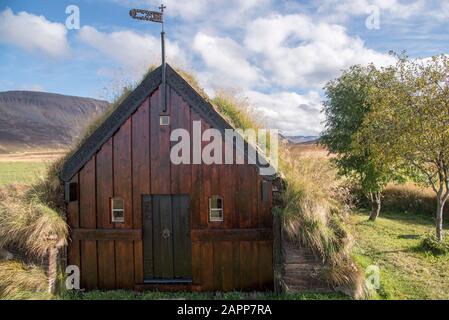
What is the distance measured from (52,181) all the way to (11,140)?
395 ft

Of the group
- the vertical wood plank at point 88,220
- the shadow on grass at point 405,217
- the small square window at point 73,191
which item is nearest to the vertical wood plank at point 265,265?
the vertical wood plank at point 88,220

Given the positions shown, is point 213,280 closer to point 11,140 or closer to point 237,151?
point 237,151

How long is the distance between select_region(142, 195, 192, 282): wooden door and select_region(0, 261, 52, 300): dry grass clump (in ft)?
7.14

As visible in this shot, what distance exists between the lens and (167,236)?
26.5ft

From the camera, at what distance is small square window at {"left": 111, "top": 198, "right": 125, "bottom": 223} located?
815 centimetres

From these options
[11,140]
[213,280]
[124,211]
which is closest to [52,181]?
[124,211]

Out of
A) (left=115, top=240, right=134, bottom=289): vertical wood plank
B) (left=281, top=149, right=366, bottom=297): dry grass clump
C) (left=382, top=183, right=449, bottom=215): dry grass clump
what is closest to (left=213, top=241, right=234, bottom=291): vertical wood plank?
(left=281, top=149, right=366, bottom=297): dry grass clump

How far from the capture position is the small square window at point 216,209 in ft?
26.2

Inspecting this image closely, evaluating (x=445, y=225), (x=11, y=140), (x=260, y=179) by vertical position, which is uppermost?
(x=11, y=140)

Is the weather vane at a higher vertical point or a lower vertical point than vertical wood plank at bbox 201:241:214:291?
higher

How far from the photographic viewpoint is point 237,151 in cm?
777

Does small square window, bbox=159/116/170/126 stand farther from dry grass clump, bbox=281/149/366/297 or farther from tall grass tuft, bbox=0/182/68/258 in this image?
tall grass tuft, bbox=0/182/68/258

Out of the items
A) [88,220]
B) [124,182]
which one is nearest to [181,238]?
[124,182]

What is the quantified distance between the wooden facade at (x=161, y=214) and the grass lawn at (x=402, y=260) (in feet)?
9.31
